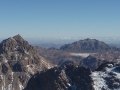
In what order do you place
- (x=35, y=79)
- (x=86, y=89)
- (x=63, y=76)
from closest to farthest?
(x=86, y=89) < (x=63, y=76) < (x=35, y=79)

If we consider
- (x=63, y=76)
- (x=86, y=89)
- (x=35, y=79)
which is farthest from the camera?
(x=35, y=79)

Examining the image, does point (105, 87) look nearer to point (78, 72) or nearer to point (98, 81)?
point (98, 81)

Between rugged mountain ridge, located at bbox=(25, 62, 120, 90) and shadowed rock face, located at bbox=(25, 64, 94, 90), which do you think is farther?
shadowed rock face, located at bbox=(25, 64, 94, 90)

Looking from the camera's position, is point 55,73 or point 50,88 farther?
point 55,73

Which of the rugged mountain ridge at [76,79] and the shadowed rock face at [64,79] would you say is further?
the shadowed rock face at [64,79]

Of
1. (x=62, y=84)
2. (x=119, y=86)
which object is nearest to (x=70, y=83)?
(x=62, y=84)

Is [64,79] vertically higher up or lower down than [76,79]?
lower down

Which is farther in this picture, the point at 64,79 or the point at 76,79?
the point at 64,79

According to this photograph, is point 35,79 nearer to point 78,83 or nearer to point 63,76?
point 63,76
